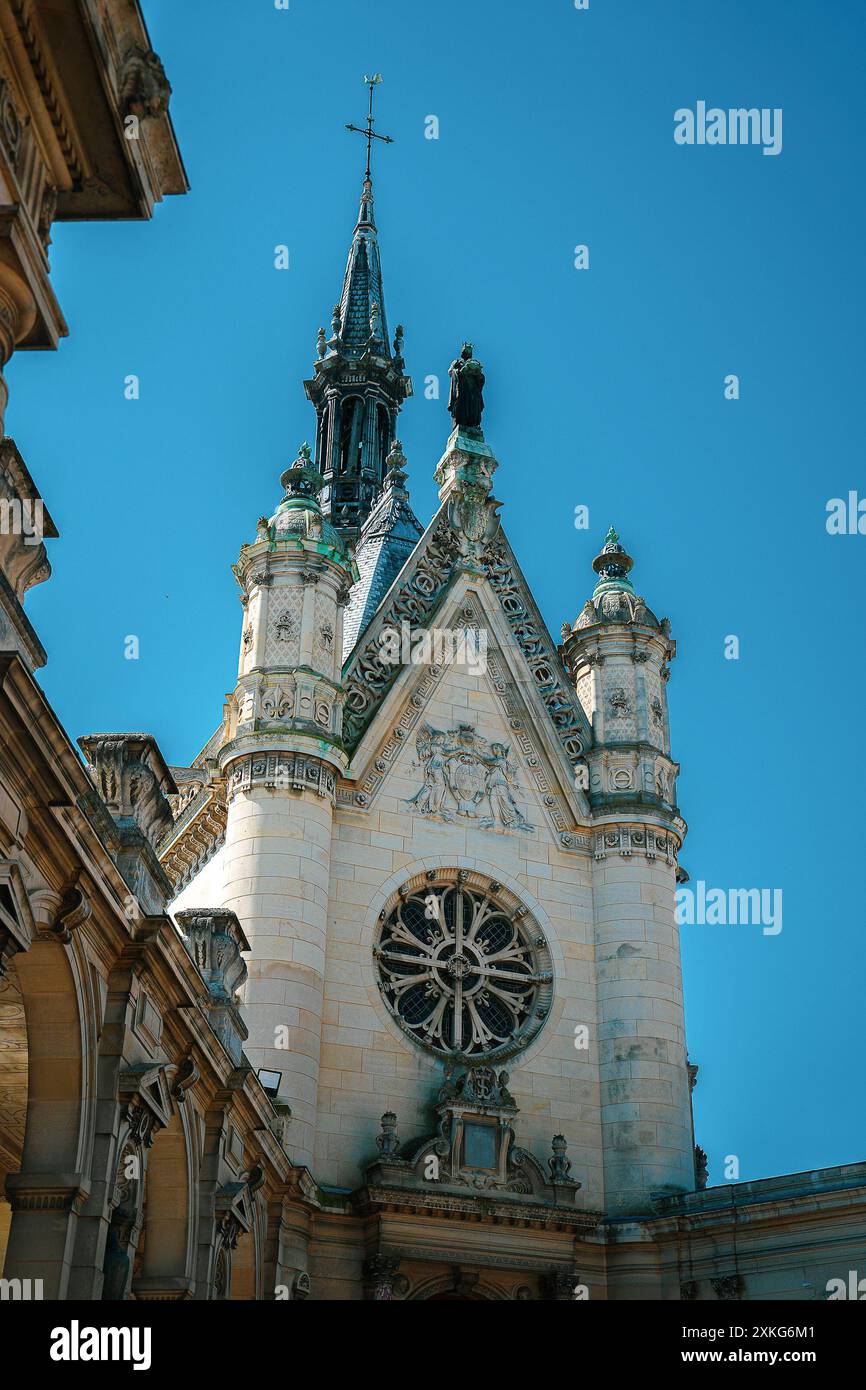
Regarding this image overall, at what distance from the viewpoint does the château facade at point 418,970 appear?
54.4 feet

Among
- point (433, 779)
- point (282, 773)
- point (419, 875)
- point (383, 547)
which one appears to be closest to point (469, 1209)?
point (419, 875)

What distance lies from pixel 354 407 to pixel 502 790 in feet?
60.7

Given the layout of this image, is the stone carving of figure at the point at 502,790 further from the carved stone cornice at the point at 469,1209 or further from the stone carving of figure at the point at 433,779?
the carved stone cornice at the point at 469,1209

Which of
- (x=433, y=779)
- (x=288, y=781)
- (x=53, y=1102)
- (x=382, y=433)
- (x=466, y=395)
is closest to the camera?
(x=53, y=1102)

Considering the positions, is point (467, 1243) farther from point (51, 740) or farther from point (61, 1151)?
point (51, 740)

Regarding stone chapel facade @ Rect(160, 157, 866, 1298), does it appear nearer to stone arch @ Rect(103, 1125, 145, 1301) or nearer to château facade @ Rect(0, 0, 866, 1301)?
château facade @ Rect(0, 0, 866, 1301)

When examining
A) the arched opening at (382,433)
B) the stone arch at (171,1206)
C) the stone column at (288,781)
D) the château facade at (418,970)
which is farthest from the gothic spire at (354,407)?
the stone arch at (171,1206)

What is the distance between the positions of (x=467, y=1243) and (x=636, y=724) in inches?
447

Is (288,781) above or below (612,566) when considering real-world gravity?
below

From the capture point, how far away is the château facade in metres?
16.6

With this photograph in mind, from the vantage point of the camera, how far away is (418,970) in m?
28.2

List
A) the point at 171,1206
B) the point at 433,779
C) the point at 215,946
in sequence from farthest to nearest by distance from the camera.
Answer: the point at 433,779, the point at 215,946, the point at 171,1206

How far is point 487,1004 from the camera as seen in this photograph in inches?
1117

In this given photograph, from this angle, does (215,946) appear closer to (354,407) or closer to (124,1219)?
(124,1219)
